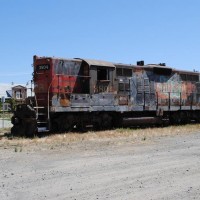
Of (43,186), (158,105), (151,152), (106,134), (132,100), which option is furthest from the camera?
(158,105)

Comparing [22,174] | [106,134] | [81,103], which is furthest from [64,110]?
[22,174]

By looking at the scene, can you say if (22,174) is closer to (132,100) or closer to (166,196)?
(166,196)

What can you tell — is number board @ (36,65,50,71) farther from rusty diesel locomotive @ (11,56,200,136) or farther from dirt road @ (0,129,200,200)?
dirt road @ (0,129,200,200)

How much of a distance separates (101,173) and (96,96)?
10.5 meters

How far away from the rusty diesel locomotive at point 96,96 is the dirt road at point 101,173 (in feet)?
15.0

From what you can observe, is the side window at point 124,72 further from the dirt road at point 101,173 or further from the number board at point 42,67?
the dirt road at point 101,173

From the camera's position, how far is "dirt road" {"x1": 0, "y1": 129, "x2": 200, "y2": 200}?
652cm

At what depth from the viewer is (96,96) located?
18578 millimetres

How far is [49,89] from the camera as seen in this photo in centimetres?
1731

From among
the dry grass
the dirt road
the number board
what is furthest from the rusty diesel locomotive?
the dirt road

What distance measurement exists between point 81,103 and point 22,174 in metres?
9.88

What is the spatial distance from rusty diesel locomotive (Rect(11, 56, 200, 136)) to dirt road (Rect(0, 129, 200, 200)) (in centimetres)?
456

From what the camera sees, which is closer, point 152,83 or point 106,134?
point 106,134

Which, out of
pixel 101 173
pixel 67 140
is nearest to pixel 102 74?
pixel 67 140
